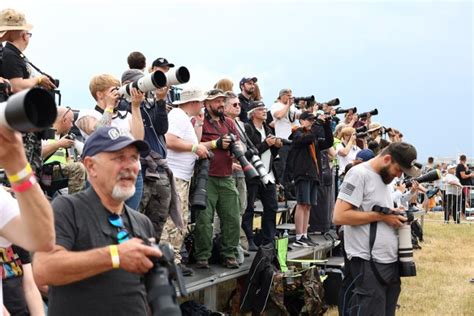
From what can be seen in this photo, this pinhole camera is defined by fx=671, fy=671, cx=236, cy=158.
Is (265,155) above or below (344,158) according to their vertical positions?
above

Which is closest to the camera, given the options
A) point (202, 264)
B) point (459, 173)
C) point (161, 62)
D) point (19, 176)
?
point (19, 176)

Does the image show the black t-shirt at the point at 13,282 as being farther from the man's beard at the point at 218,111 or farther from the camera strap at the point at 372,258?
the man's beard at the point at 218,111

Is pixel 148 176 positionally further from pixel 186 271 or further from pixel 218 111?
pixel 218 111

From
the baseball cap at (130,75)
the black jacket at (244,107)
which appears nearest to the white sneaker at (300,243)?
the black jacket at (244,107)

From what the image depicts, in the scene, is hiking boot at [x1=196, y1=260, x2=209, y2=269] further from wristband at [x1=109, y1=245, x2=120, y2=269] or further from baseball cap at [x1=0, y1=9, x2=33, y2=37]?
wristband at [x1=109, y1=245, x2=120, y2=269]

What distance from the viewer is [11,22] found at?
4.73 m

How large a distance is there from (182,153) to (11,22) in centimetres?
208

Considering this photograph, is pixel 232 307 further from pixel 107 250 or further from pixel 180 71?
pixel 107 250

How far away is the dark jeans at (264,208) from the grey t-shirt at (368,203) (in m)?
2.34

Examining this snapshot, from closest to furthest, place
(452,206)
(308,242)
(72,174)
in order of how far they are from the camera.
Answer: (72,174) → (308,242) → (452,206)

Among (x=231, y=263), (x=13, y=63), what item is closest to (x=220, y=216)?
(x=231, y=263)

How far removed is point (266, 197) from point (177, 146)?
2.08m

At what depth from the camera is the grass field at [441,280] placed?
8422 mm

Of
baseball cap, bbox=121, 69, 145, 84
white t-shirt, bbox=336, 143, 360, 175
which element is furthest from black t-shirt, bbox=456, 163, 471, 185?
baseball cap, bbox=121, 69, 145, 84
